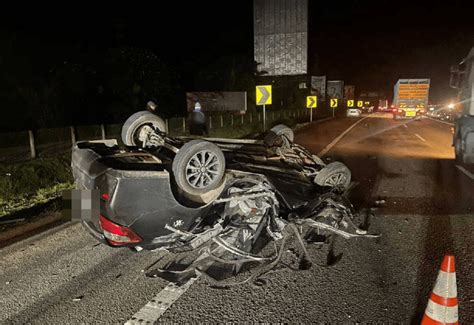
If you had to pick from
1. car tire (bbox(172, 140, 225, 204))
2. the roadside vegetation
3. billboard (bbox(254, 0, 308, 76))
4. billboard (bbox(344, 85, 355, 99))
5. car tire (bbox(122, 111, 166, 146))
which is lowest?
the roadside vegetation

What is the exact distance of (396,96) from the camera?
32438 millimetres

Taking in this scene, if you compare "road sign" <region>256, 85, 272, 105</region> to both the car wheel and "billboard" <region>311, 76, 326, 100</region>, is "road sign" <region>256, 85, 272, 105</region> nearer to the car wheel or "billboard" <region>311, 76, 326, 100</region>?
the car wheel

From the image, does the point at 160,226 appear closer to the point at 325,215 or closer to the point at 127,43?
the point at 325,215

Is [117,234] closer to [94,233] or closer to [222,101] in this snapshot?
[94,233]

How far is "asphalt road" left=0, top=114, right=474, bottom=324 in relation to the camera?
10.4 feet

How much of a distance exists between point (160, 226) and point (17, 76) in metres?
19.5

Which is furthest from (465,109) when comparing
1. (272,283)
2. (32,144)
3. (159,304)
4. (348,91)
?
(348,91)

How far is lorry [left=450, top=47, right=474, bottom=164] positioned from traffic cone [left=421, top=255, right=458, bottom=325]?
758 cm

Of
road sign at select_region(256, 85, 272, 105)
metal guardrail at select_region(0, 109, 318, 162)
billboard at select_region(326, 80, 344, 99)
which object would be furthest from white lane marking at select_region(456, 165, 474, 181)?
billboard at select_region(326, 80, 344, 99)

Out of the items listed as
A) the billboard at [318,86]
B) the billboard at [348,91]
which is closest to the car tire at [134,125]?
the billboard at [318,86]

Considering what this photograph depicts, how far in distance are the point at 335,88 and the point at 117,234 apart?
53309 millimetres

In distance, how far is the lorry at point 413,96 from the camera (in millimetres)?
31625

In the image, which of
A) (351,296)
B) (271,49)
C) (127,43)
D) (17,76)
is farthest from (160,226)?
(271,49)

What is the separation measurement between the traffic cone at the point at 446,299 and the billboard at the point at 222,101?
1935cm
